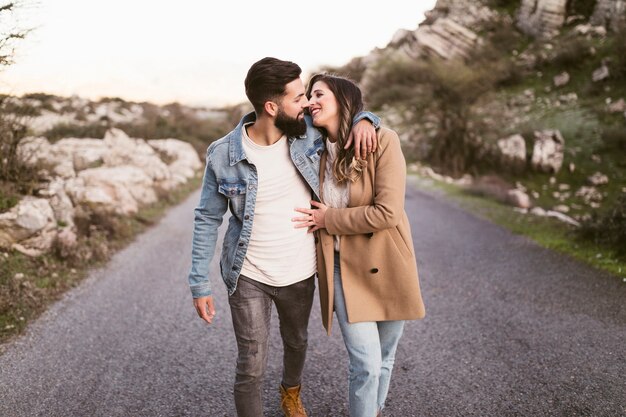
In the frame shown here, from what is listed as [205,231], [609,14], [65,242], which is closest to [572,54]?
[609,14]

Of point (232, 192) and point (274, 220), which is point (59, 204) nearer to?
point (232, 192)

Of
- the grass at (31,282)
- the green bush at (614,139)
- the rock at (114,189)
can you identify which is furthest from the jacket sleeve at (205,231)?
the green bush at (614,139)

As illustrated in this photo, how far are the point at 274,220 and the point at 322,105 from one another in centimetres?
65

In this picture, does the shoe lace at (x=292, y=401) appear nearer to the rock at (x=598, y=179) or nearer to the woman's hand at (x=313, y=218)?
the woman's hand at (x=313, y=218)

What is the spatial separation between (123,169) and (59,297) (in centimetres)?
762

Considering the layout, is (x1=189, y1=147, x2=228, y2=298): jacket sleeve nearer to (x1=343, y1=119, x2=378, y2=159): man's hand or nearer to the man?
the man

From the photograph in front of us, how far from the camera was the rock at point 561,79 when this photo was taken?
2322 centimetres

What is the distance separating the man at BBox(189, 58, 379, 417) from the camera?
2.35m

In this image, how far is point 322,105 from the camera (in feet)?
7.66

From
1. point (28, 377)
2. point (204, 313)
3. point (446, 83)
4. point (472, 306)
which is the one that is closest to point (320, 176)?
point (204, 313)

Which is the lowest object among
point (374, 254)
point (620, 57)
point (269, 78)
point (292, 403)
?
point (292, 403)

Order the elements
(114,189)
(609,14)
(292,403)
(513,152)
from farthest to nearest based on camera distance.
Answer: (609,14) → (513,152) → (114,189) → (292,403)

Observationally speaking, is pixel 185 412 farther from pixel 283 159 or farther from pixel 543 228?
pixel 543 228

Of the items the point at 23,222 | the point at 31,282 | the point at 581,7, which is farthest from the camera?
the point at 581,7
